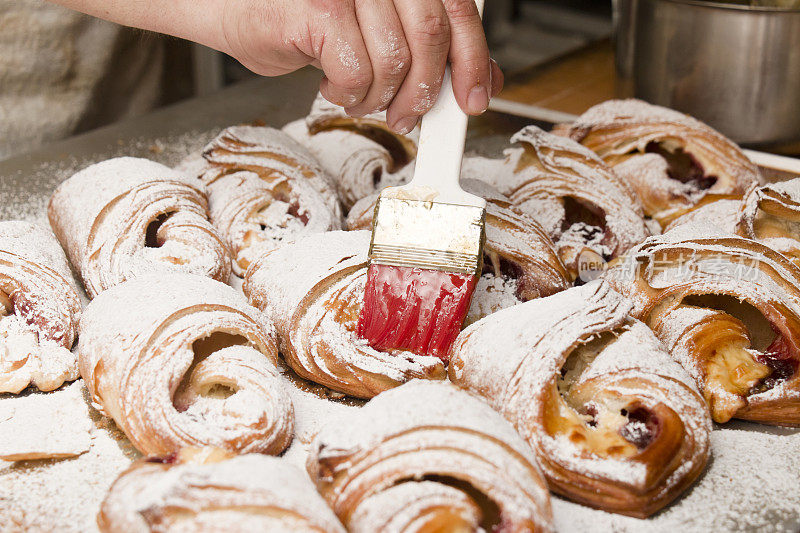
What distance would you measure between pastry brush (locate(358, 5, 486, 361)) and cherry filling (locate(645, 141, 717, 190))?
105cm

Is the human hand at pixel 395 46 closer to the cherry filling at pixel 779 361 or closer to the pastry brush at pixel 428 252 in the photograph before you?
the pastry brush at pixel 428 252

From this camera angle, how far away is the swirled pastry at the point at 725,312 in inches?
61.4

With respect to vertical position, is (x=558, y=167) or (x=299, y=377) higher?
(x=558, y=167)

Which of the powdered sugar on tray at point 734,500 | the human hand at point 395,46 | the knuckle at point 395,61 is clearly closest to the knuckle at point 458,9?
the human hand at point 395,46

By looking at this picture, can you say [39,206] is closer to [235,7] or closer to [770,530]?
[235,7]

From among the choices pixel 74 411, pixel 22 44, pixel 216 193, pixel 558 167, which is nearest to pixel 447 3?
pixel 558 167

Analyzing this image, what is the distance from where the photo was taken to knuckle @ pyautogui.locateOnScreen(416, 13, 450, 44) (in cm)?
158

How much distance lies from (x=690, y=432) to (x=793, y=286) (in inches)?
19.3

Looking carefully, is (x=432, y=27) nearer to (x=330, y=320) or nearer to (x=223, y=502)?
(x=330, y=320)

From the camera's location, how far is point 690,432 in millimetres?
1376

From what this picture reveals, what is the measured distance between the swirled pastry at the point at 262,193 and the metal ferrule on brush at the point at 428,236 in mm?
598

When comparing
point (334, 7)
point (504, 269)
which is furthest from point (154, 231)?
point (504, 269)

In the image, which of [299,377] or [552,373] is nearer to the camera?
[552,373]

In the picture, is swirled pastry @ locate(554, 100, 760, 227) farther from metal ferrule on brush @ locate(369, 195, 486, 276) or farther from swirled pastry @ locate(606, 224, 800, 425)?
metal ferrule on brush @ locate(369, 195, 486, 276)
